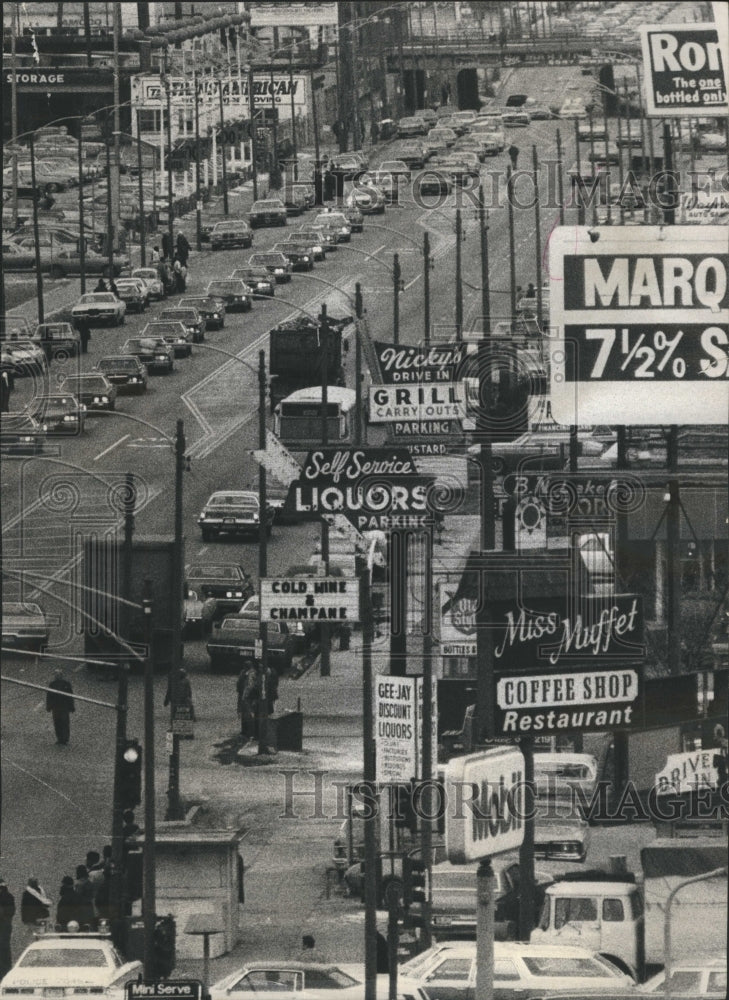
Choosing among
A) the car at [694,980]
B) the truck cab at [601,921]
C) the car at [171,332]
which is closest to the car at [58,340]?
the car at [171,332]

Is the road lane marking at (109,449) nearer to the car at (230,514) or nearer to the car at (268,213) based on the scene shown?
the car at (230,514)

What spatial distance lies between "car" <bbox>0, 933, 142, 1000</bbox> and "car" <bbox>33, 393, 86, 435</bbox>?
21.3m

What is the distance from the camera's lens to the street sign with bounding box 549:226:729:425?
1798 centimetres

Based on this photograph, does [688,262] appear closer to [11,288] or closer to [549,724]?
[549,724]

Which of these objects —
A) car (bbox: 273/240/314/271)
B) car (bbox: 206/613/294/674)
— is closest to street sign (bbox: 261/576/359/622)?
car (bbox: 206/613/294/674)

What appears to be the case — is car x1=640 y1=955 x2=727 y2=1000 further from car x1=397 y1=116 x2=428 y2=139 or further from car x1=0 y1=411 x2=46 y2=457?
car x1=0 y1=411 x2=46 y2=457

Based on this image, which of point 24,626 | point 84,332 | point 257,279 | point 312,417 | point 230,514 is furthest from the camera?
point 257,279

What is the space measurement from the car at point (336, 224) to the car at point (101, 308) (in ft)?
14.3

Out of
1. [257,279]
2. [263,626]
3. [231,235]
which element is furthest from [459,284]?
[263,626]

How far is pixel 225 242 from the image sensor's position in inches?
1857

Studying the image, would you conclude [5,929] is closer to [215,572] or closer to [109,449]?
[215,572]

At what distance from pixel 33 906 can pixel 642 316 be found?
34.1 ft

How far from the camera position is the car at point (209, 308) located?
46.4 meters

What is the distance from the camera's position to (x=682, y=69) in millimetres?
21453
